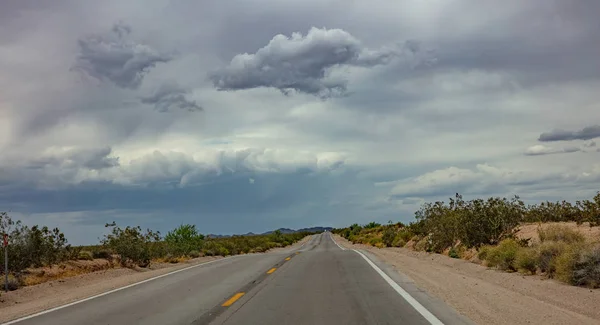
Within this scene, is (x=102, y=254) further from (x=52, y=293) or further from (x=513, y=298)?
(x=513, y=298)

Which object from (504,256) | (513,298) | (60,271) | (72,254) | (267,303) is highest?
(72,254)

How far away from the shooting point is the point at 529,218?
115 ft

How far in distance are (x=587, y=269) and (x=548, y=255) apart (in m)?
3.05

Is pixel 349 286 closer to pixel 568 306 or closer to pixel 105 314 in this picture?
pixel 568 306

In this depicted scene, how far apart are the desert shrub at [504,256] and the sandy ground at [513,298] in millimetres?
775

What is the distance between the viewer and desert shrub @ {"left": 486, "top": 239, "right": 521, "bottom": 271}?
1872 centimetres

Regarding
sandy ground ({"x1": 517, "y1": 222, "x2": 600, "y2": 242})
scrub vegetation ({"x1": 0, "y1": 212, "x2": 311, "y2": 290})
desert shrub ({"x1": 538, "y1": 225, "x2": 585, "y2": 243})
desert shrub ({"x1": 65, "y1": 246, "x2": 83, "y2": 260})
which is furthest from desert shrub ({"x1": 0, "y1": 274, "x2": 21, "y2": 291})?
sandy ground ({"x1": 517, "y1": 222, "x2": 600, "y2": 242})

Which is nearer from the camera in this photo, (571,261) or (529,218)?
(571,261)

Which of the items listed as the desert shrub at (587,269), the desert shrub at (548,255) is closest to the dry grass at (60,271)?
the desert shrub at (548,255)

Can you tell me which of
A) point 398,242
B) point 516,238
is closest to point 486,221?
point 516,238

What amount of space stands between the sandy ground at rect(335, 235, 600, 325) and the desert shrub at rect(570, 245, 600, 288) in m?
0.32

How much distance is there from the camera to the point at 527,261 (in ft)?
56.5

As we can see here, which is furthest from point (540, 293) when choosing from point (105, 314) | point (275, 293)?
point (105, 314)

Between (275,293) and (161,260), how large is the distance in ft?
65.0
